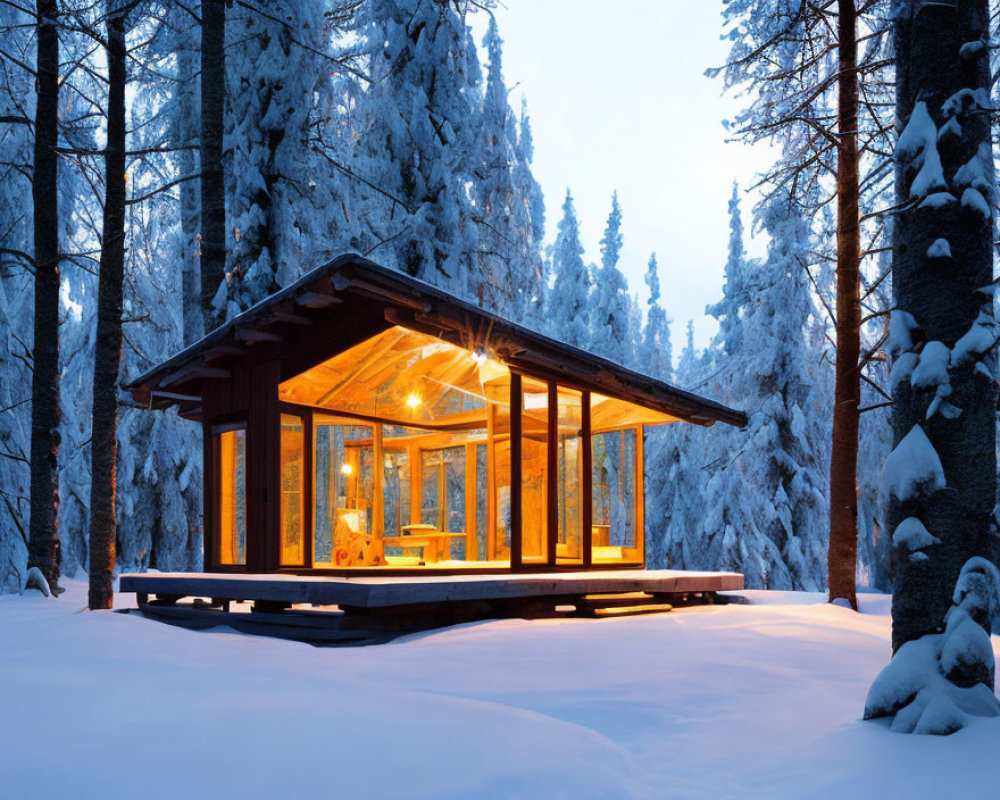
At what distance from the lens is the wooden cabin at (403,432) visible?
31.7 feet

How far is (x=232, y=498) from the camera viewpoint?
11102mm

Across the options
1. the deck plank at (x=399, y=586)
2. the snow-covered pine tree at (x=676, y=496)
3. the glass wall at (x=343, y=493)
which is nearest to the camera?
the deck plank at (x=399, y=586)

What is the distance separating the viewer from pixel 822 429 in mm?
18969

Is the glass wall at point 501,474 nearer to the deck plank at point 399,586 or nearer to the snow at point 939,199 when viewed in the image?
the deck plank at point 399,586

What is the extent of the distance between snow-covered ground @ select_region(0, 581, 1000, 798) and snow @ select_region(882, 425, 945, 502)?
110cm

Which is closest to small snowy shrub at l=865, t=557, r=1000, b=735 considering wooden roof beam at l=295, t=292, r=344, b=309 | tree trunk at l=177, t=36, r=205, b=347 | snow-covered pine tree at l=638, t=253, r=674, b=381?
wooden roof beam at l=295, t=292, r=344, b=309

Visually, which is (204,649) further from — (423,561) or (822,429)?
(822,429)

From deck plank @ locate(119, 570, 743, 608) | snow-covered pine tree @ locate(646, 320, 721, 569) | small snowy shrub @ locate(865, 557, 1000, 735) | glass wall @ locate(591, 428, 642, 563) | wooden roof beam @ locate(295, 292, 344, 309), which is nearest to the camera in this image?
small snowy shrub @ locate(865, 557, 1000, 735)

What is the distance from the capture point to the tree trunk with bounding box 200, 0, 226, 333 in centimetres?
1225

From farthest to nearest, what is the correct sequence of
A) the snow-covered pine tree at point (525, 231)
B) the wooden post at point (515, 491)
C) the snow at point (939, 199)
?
1. the snow-covered pine tree at point (525, 231)
2. the wooden post at point (515, 491)
3. the snow at point (939, 199)

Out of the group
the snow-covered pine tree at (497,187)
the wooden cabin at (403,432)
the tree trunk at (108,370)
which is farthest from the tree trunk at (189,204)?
the snow-covered pine tree at (497,187)

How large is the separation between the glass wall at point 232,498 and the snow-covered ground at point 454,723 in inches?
165

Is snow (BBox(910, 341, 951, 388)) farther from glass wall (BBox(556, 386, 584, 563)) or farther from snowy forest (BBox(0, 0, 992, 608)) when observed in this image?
glass wall (BBox(556, 386, 584, 563))

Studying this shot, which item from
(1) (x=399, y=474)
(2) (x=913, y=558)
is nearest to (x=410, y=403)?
(1) (x=399, y=474)
